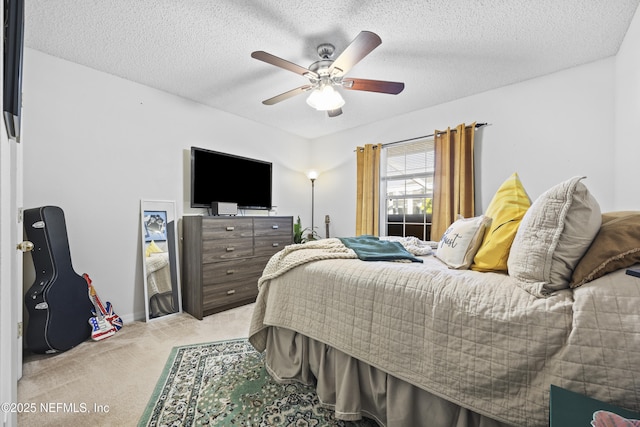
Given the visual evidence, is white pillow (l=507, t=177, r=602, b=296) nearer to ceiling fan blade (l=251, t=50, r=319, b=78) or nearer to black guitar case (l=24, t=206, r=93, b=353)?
ceiling fan blade (l=251, t=50, r=319, b=78)

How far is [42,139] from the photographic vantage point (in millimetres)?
2277

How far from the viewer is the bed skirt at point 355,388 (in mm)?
1124

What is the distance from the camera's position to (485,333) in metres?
0.99

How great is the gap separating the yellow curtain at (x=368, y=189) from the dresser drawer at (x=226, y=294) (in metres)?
1.73

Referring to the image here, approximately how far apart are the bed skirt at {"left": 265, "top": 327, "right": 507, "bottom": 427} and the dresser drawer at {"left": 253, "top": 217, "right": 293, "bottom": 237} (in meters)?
1.69

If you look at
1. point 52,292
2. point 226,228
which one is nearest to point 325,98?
point 226,228

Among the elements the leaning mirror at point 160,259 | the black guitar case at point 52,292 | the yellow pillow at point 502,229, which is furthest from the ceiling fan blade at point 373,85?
the black guitar case at point 52,292

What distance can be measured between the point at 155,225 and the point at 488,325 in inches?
121

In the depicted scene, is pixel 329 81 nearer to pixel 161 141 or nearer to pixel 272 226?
pixel 272 226

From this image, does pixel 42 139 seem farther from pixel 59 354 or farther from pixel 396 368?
pixel 396 368

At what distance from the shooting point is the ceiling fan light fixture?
Answer: 7.37 feet

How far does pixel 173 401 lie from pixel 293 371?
675mm

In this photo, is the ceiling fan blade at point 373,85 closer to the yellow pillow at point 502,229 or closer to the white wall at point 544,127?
the yellow pillow at point 502,229

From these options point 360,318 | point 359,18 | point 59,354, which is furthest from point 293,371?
point 359,18
